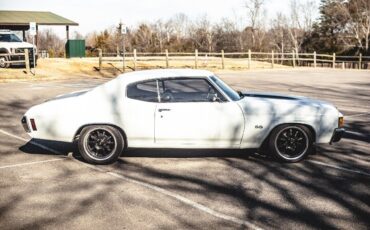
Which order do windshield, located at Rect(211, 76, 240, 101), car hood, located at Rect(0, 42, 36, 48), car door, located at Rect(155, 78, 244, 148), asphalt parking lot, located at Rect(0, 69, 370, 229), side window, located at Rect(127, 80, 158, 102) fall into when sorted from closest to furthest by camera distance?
asphalt parking lot, located at Rect(0, 69, 370, 229) → car door, located at Rect(155, 78, 244, 148) → side window, located at Rect(127, 80, 158, 102) → windshield, located at Rect(211, 76, 240, 101) → car hood, located at Rect(0, 42, 36, 48)

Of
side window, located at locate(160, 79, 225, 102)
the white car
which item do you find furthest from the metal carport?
side window, located at locate(160, 79, 225, 102)

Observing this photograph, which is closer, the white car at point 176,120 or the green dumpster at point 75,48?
the white car at point 176,120

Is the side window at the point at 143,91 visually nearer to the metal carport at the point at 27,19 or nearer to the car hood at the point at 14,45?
the car hood at the point at 14,45

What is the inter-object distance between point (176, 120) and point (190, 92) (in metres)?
0.51

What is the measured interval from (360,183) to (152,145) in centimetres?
294

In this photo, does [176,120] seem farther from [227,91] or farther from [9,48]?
[9,48]

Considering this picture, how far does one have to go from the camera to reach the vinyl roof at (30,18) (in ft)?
124

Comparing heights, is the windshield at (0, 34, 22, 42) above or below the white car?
above

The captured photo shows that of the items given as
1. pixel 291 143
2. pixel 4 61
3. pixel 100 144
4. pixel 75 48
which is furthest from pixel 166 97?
pixel 75 48

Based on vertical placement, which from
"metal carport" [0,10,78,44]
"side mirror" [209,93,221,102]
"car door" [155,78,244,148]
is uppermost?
"metal carport" [0,10,78,44]

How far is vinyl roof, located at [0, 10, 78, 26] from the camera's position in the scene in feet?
124

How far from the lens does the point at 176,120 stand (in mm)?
6273

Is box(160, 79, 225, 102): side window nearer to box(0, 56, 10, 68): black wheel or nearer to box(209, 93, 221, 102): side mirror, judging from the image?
box(209, 93, 221, 102): side mirror

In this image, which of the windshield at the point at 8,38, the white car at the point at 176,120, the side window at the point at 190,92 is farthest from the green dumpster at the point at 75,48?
the side window at the point at 190,92
